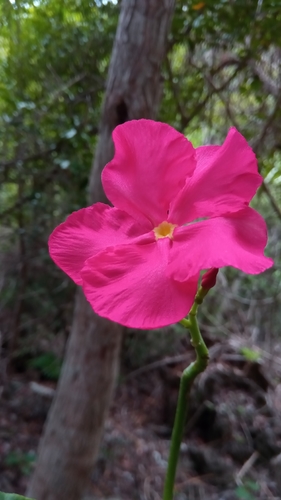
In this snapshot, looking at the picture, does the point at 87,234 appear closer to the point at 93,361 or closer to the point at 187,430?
the point at 93,361

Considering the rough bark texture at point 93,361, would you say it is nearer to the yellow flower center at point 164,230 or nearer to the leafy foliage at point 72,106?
the leafy foliage at point 72,106

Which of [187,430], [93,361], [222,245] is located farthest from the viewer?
[187,430]

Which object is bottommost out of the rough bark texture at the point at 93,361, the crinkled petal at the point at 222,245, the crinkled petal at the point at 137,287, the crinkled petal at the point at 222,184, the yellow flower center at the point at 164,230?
the rough bark texture at the point at 93,361

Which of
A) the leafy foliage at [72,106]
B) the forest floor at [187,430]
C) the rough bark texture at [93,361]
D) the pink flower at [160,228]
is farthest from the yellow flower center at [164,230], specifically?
the forest floor at [187,430]

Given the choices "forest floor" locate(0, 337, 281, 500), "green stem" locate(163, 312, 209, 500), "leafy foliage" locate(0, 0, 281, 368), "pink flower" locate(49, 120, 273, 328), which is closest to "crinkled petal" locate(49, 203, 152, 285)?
"pink flower" locate(49, 120, 273, 328)

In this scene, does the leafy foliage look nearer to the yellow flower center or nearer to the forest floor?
the forest floor

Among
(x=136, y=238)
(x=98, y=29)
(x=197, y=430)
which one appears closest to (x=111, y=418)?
(x=197, y=430)

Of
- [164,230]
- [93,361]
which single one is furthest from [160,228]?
[93,361]

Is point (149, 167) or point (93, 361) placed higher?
point (149, 167)
